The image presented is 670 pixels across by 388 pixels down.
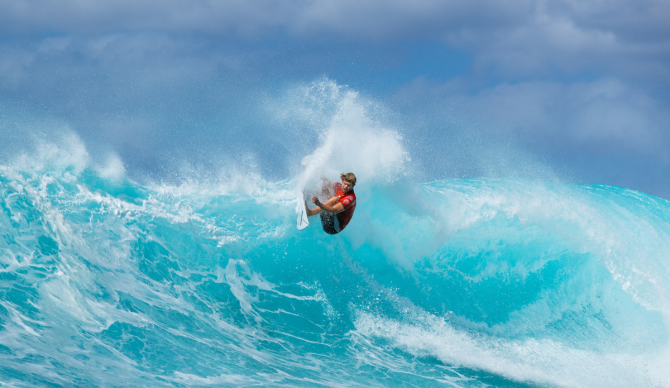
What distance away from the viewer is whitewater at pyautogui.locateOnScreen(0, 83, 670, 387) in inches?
250

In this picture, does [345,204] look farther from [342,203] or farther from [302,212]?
[302,212]

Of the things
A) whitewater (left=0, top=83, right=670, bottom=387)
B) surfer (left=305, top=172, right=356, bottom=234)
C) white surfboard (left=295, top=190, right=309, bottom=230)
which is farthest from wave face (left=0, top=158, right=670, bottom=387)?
surfer (left=305, top=172, right=356, bottom=234)

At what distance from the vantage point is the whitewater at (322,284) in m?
6.34

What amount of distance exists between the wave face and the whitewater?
3 centimetres

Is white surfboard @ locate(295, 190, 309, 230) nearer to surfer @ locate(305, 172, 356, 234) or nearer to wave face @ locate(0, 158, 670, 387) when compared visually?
surfer @ locate(305, 172, 356, 234)

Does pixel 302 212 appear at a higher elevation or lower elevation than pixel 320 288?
higher

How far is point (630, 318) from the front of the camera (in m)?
8.22

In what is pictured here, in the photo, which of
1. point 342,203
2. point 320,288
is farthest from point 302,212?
point 320,288

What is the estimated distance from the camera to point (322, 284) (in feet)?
26.7

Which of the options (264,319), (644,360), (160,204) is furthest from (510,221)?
(160,204)

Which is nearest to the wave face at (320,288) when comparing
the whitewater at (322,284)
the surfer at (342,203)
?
the whitewater at (322,284)

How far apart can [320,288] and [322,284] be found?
10 cm

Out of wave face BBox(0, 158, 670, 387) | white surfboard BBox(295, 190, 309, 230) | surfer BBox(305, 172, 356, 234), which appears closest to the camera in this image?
surfer BBox(305, 172, 356, 234)

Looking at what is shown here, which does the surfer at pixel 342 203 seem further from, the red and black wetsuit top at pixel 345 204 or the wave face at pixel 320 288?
the wave face at pixel 320 288
